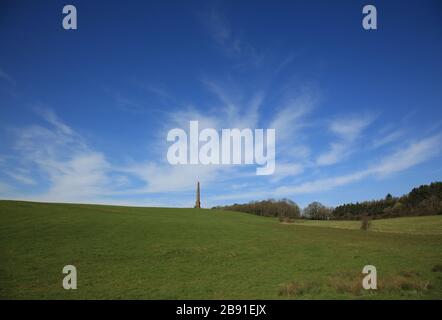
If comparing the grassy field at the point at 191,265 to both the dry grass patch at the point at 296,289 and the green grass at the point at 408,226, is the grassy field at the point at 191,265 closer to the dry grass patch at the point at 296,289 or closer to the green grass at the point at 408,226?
the dry grass patch at the point at 296,289

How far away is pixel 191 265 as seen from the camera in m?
26.2

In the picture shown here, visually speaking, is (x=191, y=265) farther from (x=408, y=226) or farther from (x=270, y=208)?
(x=270, y=208)

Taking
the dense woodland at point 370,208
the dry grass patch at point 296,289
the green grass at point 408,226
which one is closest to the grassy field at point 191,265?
the dry grass patch at point 296,289

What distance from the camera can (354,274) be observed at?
70.8ft

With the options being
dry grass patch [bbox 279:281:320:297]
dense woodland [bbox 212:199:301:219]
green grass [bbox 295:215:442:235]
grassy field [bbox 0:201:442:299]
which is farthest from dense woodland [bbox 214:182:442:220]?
dry grass patch [bbox 279:281:320:297]

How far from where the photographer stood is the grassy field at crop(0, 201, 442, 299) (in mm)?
17578

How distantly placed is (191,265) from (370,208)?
345 ft

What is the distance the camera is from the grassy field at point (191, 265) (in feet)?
57.7

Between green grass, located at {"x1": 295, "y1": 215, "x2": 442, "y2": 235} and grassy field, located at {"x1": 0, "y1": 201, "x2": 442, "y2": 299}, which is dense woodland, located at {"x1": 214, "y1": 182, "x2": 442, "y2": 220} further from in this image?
grassy field, located at {"x1": 0, "y1": 201, "x2": 442, "y2": 299}

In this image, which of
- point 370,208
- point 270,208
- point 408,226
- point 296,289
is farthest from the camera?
point 270,208

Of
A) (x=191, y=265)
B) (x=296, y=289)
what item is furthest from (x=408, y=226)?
(x=296, y=289)

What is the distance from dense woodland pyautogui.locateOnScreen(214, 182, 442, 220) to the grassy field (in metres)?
57.2

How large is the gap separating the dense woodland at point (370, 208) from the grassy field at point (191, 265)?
188 feet
